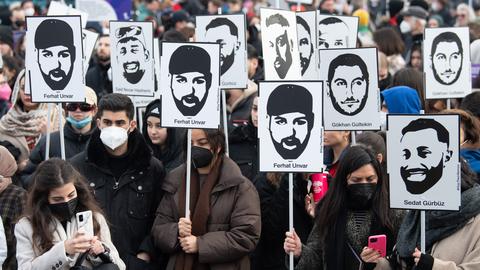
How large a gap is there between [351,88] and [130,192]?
190 cm

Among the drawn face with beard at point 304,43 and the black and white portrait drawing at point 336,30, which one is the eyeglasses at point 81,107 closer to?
the drawn face with beard at point 304,43

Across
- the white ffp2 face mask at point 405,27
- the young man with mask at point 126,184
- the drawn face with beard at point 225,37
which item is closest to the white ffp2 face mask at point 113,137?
the young man with mask at point 126,184

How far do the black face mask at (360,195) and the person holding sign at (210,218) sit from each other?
88 centimetres

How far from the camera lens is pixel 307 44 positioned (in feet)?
34.0

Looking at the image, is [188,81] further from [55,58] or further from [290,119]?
[55,58]

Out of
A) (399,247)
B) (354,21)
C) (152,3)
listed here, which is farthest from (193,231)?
(152,3)

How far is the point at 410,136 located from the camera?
22.9 ft

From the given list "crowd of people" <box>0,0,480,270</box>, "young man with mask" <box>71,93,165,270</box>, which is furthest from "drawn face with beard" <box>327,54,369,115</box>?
"young man with mask" <box>71,93,165,270</box>

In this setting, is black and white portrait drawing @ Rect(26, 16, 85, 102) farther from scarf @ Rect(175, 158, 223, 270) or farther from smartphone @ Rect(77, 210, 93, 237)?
smartphone @ Rect(77, 210, 93, 237)

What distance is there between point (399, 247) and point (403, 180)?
393 millimetres

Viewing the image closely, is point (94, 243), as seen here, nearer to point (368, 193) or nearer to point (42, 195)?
point (42, 195)

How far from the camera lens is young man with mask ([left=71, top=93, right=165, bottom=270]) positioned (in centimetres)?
823

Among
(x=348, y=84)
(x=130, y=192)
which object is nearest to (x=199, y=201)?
(x=130, y=192)

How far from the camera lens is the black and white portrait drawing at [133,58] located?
10.4 meters
